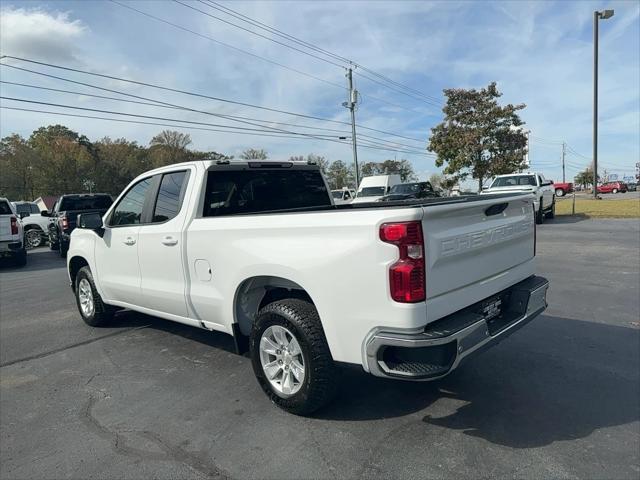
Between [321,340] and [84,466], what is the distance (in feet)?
5.61

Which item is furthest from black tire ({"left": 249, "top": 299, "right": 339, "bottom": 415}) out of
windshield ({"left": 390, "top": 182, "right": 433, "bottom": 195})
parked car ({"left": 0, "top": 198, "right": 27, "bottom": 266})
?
windshield ({"left": 390, "top": 182, "right": 433, "bottom": 195})

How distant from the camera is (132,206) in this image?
507 centimetres

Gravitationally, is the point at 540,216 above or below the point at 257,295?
below

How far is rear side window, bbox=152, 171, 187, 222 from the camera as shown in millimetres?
4379

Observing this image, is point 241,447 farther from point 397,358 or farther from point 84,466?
point 397,358

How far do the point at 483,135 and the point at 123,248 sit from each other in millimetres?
31397

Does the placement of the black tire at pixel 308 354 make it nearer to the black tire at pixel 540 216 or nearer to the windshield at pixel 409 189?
the black tire at pixel 540 216

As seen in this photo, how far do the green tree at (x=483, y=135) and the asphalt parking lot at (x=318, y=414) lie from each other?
28.7 metres

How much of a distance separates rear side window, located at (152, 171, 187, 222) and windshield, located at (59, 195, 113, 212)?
11.8 meters

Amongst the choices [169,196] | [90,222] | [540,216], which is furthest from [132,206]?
[540,216]

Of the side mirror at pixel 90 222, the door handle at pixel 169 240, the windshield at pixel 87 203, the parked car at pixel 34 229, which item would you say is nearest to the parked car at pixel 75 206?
the windshield at pixel 87 203

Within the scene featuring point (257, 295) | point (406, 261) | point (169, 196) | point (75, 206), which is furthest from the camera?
point (75, 206)

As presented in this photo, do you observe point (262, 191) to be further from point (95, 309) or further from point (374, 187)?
point (374, 187)

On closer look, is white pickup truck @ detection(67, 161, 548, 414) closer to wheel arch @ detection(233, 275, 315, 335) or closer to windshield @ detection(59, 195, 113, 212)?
wheel arch @ detection(233, 275, 315, 335)
